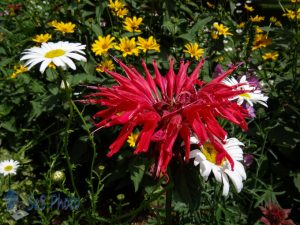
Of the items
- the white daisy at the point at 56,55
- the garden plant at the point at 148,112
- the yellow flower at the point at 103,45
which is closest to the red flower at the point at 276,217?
the garden plant at the point at 148,112

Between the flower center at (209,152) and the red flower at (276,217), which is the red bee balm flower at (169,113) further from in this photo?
the red flower at (276,217)

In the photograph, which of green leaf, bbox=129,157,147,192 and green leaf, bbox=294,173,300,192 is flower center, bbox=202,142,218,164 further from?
green leaf, bbox=294,173,300,192

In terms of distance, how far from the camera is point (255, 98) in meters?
1.51

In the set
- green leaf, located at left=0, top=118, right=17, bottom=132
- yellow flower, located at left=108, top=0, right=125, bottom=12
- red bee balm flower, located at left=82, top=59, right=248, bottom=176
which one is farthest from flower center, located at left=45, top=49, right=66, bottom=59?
green leaf, located at left=0, top=118, right=17, bottom=132

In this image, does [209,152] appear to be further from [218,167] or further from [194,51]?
[194,51]

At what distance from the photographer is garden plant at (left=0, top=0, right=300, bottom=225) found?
1103 millimetres

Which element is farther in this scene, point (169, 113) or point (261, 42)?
point (261, 42)

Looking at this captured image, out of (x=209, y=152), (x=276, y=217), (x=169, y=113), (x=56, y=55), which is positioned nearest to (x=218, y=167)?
(x=209, y=152)

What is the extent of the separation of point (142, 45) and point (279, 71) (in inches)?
35.1

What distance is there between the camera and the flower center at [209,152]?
1093 millimetres

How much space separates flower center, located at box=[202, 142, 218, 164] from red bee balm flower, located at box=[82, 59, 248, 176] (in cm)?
3

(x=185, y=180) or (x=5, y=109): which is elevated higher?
(x=185, y=180)

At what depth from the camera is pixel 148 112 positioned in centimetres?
104

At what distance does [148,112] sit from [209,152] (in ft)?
0.73
